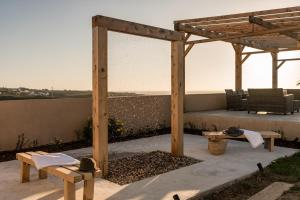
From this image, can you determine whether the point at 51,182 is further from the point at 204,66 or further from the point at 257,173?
the point at 204,66

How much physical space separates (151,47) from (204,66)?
8201 millimetres

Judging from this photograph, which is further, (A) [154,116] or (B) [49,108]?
(A) [154,116]

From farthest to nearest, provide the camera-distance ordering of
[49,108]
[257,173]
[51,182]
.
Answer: [49,108] < [257,173] < [51,182]

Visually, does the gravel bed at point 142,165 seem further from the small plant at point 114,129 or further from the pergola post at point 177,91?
the small plant at point 114,129

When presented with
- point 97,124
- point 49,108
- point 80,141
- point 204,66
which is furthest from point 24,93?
point 204,66

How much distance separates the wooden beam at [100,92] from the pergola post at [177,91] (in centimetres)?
155

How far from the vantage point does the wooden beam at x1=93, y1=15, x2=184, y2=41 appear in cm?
436

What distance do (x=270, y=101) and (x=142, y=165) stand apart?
525 cm

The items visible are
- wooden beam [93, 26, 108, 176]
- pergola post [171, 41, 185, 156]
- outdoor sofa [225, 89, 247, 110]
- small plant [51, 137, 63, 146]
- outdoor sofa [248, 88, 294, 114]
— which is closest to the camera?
wooden beam [93, 26, 108, 176]

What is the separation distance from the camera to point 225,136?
236 inches

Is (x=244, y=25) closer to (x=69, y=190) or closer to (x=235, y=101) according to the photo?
(x=235, y=101)

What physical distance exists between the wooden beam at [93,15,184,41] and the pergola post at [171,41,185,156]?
0.21 m

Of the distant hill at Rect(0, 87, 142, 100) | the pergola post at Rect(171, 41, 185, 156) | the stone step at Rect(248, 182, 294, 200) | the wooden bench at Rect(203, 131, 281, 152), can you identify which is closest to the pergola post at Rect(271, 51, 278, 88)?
the wooden bench at Rect(203, 131, 281, 152)

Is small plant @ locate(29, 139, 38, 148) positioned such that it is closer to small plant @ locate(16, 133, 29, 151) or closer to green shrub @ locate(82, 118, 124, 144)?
small plant @ locate(16, 133, 29, 151)
